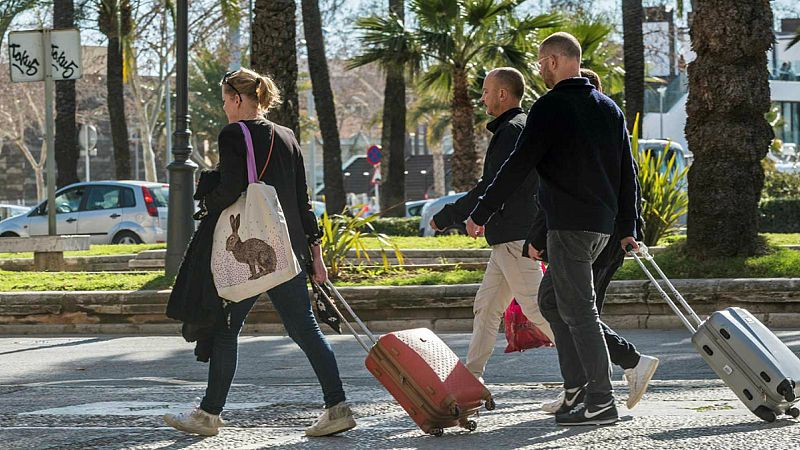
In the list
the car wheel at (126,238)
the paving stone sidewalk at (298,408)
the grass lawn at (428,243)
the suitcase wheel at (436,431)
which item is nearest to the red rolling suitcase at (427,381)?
the suitcase wheel at (436,431)

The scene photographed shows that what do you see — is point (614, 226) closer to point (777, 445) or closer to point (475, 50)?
point (777, 445)

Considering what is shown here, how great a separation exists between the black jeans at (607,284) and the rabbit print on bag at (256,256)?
1.46 meters

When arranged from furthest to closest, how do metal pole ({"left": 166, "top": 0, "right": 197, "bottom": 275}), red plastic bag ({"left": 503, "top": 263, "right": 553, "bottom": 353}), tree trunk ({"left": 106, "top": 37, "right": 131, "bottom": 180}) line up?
tree trunk ({"left": 106, "top": 37, "right": 131, "bottom": 180}) → metal pole ({"left": 166, "top": 0, "right": 197, "bottom": 275}) → red plastic bag ({"left": 503, "top": 263, "right": 553, "bottom": 353})

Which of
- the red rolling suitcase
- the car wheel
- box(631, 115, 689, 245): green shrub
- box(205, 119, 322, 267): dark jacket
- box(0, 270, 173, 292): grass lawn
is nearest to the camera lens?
the red rolling suitcase

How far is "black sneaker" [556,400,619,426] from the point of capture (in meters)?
5.79

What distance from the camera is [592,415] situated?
5.79 metres

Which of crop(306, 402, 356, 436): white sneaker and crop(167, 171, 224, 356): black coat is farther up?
crop(167, 171, 224, 356): black coat

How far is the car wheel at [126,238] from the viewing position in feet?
81.5

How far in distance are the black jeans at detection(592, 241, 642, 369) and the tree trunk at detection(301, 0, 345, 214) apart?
1905 centimetres

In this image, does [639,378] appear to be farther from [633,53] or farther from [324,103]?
[324,103]

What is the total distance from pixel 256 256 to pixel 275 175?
1.28ft

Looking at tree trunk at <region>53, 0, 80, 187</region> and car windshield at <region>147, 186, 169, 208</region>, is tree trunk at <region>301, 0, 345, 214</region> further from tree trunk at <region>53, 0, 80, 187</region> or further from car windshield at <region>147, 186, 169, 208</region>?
tree trunk at <region>53, 0, 80, 187</region>

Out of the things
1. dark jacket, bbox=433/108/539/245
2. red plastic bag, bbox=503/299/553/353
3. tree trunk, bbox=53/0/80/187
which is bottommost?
red plastic bag, bbox=503/299/553/353

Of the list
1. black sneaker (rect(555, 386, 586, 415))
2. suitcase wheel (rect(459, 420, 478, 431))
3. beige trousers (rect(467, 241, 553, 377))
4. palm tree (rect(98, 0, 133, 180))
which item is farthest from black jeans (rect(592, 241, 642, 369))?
palm tree (rect(98, 0, 133, 180))
